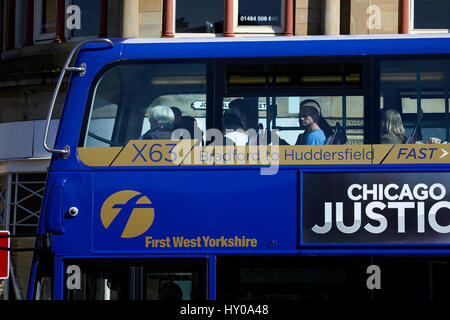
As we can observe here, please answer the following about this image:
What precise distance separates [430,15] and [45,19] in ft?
28.6

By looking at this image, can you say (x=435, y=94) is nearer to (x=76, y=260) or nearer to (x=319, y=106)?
(x=319, y=106)

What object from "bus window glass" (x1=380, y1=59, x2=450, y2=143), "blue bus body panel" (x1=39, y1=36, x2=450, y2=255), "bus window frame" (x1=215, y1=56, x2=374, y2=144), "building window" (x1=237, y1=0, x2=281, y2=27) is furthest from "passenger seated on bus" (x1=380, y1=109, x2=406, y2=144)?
"building window" (x1=237, y1=0, x2=281, y2=27)

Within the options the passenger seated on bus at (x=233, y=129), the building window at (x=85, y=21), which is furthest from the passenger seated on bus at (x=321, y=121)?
the building window at (x=85, y=21)

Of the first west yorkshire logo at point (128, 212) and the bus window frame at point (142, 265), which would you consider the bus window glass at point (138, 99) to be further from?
the bus window frame at point (142, 265)

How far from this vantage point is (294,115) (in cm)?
721

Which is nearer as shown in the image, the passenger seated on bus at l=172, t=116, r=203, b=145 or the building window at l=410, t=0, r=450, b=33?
the passenger seated on bus at l=172, t=116, r=203, b=145

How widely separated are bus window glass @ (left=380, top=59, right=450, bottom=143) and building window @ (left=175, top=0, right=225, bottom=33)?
32.9 ft

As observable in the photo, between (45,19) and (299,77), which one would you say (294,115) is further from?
(45,19)

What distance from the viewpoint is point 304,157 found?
6992 mm

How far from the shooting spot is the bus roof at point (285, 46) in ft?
23.8

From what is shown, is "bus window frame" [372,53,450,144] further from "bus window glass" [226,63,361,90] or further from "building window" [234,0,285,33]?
"building window" [234,0,285,33]

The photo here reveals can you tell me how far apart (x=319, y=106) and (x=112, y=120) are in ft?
6.46

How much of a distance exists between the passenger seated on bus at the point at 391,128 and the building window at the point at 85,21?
11278 mm

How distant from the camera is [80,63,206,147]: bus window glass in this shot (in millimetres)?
7234
